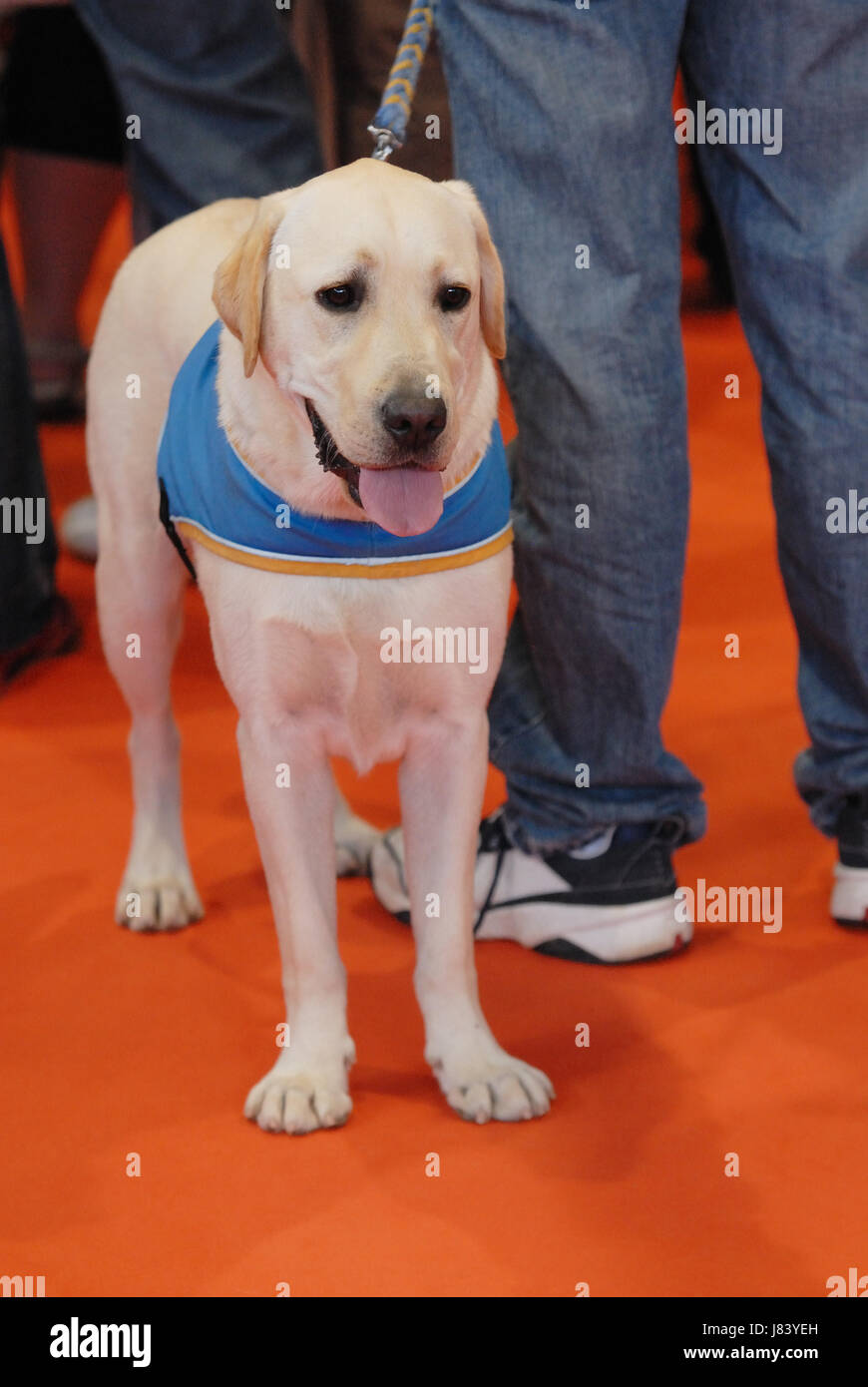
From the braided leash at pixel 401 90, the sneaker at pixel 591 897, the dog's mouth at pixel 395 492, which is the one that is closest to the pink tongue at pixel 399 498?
the dog's mouth at pixel 395 492

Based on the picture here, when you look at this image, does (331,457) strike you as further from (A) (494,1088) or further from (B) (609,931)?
(B) (609,931)

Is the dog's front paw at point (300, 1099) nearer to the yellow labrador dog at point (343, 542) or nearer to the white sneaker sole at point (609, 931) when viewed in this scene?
the yellow labrador dog at point (343, 542)

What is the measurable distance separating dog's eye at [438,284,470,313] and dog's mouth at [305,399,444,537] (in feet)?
0.55

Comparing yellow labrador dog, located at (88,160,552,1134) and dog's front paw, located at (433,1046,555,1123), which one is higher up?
yellow labrador dog, located at (88,160,552,1134)

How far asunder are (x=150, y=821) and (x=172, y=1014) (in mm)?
362

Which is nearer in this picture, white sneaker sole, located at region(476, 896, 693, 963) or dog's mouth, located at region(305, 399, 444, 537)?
dog's mouth, located at region(305, 399, 444, 537)

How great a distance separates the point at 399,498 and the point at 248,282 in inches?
10.6

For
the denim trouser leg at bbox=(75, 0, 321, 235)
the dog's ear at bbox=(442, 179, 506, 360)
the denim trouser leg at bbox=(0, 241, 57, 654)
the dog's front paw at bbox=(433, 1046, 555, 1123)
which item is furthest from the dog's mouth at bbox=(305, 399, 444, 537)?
the denim trouser leg at bbox=(0, 241, 57, 654)

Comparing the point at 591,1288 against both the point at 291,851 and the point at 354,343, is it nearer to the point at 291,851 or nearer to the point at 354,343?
the point at 291,851

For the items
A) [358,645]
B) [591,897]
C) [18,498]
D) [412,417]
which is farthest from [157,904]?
[18,498]

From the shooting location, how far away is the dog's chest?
175cm

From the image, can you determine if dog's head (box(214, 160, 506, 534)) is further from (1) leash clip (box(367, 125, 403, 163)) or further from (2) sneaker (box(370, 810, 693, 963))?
(2) sneaker (box(370, 810, 693, 963))

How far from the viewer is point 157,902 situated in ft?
7.66

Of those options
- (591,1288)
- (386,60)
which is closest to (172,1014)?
(591,1288)
